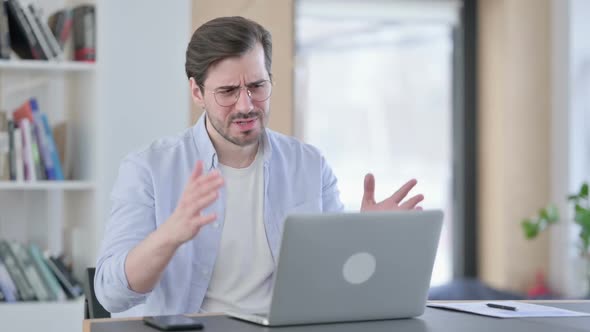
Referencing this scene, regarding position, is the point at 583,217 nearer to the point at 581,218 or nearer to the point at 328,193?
the point at 581,218

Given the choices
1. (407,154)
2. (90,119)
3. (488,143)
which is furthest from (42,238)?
Answer: (488,143)

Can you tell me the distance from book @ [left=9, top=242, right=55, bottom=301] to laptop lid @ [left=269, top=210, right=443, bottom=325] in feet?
6.11

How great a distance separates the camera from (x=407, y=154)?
5211 millimetres

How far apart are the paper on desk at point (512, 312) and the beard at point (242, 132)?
54 centimetres

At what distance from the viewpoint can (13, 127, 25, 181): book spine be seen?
3176 mm

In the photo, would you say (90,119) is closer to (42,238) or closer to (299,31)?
(42,238)

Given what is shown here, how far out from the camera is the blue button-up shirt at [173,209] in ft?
6.31

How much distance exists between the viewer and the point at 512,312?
1788 mm

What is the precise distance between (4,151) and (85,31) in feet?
1.67

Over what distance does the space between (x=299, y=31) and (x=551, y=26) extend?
1349 mm

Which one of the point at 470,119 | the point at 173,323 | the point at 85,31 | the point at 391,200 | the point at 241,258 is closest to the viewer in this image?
the point at 173,323

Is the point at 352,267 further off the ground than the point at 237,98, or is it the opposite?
the point at 237,98

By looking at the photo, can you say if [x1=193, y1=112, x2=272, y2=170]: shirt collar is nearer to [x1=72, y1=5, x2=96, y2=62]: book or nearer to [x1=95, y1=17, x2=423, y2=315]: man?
[x1=95, y1=17, x2=423, y2=315]: man

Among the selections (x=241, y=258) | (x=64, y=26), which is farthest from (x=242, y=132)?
(x=64, y=26)
